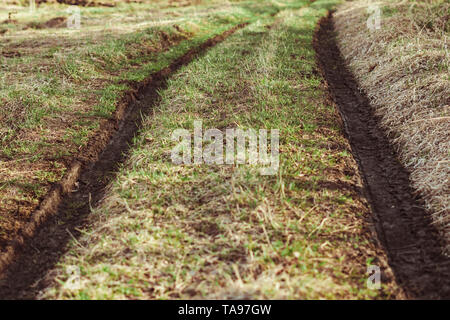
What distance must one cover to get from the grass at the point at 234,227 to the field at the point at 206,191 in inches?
0.6

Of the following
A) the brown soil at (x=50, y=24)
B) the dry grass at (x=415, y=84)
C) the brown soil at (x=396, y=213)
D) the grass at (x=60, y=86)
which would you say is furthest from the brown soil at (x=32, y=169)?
the brown soil at (x=50, y=24)

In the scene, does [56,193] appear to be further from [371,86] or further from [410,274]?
[371,86]

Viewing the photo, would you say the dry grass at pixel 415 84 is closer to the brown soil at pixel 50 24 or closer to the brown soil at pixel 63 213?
the brown soil at pixel 63 213

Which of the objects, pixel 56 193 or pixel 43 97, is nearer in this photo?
pixel 56 193

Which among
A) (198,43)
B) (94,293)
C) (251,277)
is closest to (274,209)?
(251,277)

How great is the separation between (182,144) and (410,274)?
2.97 m

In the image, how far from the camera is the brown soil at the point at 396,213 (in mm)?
3084

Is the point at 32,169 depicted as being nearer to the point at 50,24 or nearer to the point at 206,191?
the point at 206,191

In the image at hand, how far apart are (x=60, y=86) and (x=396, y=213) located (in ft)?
19.5

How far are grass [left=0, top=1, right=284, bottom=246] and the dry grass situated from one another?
13.6 feet

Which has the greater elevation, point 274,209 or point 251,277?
point 274,209

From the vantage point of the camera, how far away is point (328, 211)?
3.71m

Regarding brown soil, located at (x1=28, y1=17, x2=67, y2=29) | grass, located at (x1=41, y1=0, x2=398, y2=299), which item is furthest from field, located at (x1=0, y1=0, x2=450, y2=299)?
brown soil, located at (x1=28, y1=17, x2=67, y2=29)

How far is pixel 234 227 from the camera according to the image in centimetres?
349
